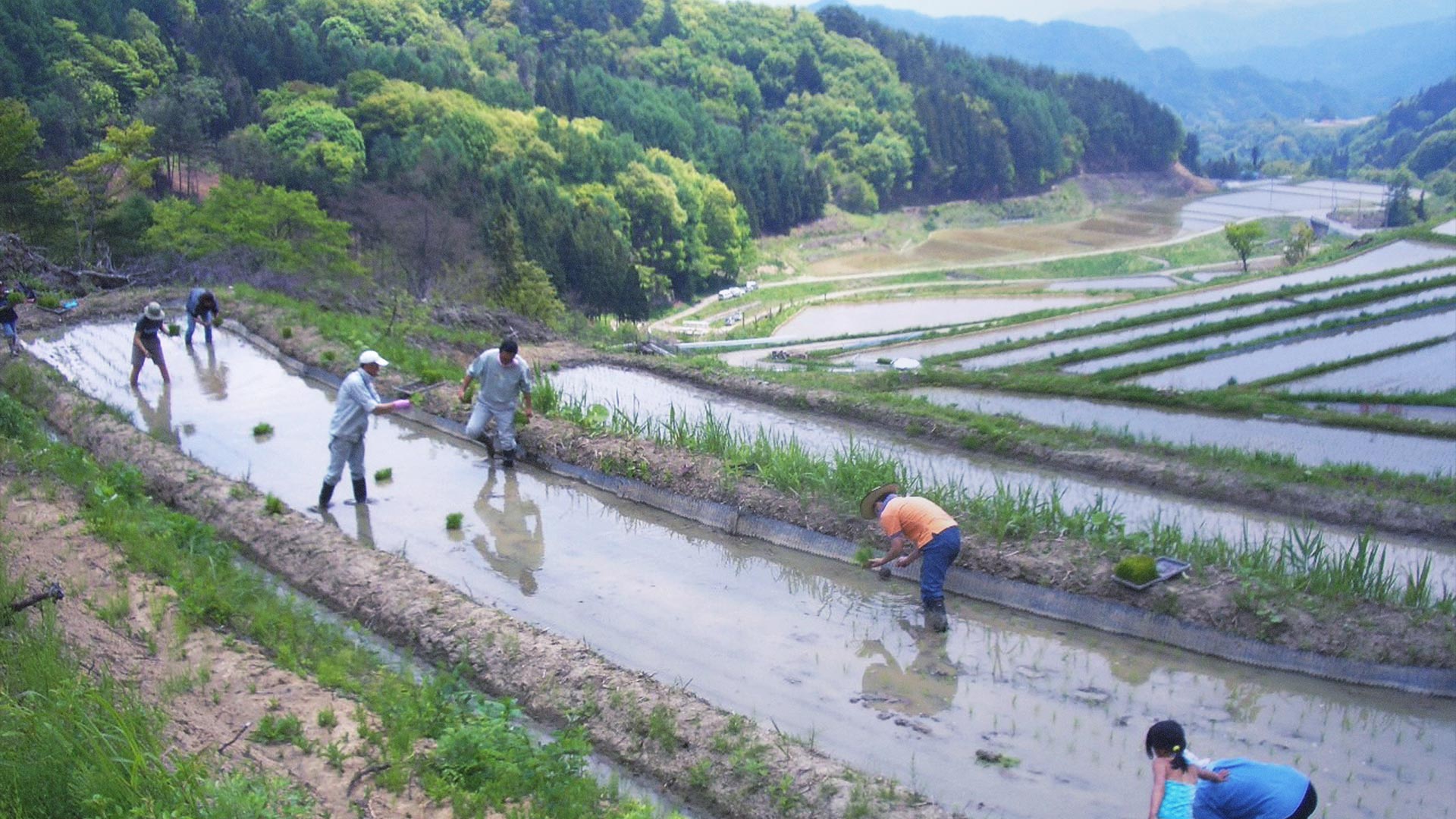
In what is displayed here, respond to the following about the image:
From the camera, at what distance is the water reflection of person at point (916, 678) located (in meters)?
8.02

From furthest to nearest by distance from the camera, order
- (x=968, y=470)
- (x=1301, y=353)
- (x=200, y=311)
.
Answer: (x=1301, y=353) < (x=200, y=311) < (x=968, y=470)

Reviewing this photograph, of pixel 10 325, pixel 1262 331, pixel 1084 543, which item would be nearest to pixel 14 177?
pixel 10 325

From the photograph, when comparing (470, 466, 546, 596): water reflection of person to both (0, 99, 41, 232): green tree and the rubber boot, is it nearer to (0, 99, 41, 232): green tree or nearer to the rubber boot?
the rubber boot

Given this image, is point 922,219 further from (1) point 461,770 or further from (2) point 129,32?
(1) point 461,770

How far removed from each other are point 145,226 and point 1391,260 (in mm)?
38774

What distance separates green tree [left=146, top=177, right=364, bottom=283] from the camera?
98.5 feet

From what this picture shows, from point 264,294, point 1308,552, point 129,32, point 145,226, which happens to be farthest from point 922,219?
point 1308,552

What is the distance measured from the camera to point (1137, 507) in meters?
12.5

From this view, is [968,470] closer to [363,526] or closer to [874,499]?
[874,499]

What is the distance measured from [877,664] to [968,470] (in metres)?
5.74

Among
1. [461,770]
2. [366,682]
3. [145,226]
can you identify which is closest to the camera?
[461,770]

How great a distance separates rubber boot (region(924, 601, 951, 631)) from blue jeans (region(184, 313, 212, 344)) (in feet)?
47.6

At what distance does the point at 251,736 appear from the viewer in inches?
259

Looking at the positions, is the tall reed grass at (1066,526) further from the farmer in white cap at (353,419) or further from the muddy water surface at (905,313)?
the muddy water surface at (905,313)
